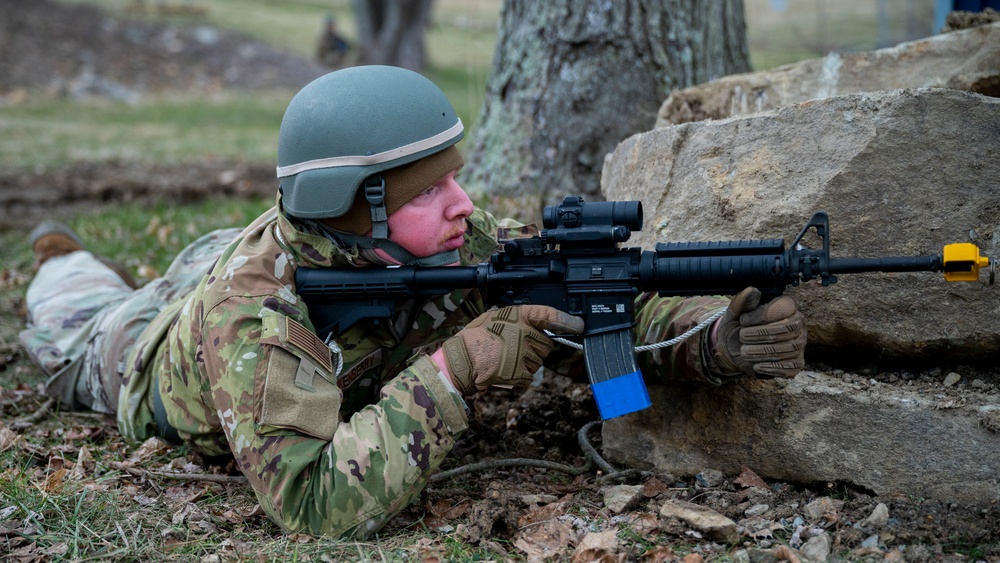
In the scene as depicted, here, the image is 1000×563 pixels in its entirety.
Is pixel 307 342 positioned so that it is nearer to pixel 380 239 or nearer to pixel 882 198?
pixel 380 239

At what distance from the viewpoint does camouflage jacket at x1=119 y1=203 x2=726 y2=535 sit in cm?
312

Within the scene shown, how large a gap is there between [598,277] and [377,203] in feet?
2.71

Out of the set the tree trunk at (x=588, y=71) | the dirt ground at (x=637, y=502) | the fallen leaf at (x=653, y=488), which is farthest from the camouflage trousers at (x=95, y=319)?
the fallen leaf at (x=653, y=488)

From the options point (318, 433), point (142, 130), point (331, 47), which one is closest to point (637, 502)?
point (318, 433)

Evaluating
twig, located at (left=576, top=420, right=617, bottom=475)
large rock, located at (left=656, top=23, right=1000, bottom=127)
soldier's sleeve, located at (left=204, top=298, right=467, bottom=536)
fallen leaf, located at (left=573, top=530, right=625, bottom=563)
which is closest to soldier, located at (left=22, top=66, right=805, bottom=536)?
soldier's sleeve, located at (left=204, top=298, right=467, bottom=536)

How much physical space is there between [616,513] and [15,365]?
154 inches

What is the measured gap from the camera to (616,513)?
127 inches

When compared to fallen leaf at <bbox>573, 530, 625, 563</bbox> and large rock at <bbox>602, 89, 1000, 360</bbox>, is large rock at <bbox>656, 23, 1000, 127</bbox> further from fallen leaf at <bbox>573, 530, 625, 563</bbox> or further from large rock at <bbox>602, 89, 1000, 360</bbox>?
fallen leaf at <bbox>573, 530, 625, 563</bbox>

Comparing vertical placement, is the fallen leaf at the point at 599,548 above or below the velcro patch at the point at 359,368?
below

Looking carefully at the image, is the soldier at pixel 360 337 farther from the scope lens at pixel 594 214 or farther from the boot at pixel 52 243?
the boot at pixel 52 243

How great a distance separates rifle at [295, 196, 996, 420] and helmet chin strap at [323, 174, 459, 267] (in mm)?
77

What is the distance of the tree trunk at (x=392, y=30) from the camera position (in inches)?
994

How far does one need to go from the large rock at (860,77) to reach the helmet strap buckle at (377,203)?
1850 millimetres

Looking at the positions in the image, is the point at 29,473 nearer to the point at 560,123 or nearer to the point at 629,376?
the point at 629,376
